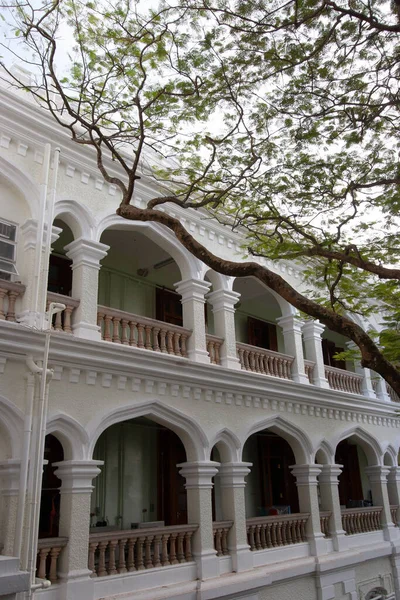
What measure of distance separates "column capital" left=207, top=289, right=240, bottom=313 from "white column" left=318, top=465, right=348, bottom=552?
376cm

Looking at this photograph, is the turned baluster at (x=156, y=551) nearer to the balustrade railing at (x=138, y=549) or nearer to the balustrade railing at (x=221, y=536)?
the balustrade railing at (x=138, y=549)

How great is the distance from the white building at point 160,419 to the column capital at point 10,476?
0.02 m

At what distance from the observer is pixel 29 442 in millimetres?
6500

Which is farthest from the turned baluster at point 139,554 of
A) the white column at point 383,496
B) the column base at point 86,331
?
the white column at point 383,496

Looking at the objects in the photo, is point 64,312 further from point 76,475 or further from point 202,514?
point 202,514

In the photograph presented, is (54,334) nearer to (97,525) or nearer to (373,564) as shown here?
(97,525)

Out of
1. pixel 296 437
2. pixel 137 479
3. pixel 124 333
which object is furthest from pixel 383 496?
pixel 124 333

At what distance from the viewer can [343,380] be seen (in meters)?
12.8

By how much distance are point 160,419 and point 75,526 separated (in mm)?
2075

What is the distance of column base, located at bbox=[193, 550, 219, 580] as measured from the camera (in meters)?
8.13

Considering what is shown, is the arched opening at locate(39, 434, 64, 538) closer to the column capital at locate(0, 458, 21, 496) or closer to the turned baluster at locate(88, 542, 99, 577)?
the turned baluster at locate(88, 542, 99, 577)

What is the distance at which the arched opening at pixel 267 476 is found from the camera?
40.7ft

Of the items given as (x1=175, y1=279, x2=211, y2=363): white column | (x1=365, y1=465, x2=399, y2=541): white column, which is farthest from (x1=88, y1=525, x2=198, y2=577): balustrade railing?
(x1=365, y1=465, x2=399, y2=541): white column

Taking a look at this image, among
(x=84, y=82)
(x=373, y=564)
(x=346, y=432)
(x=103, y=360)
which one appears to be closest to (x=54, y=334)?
(x=103, y=360)
